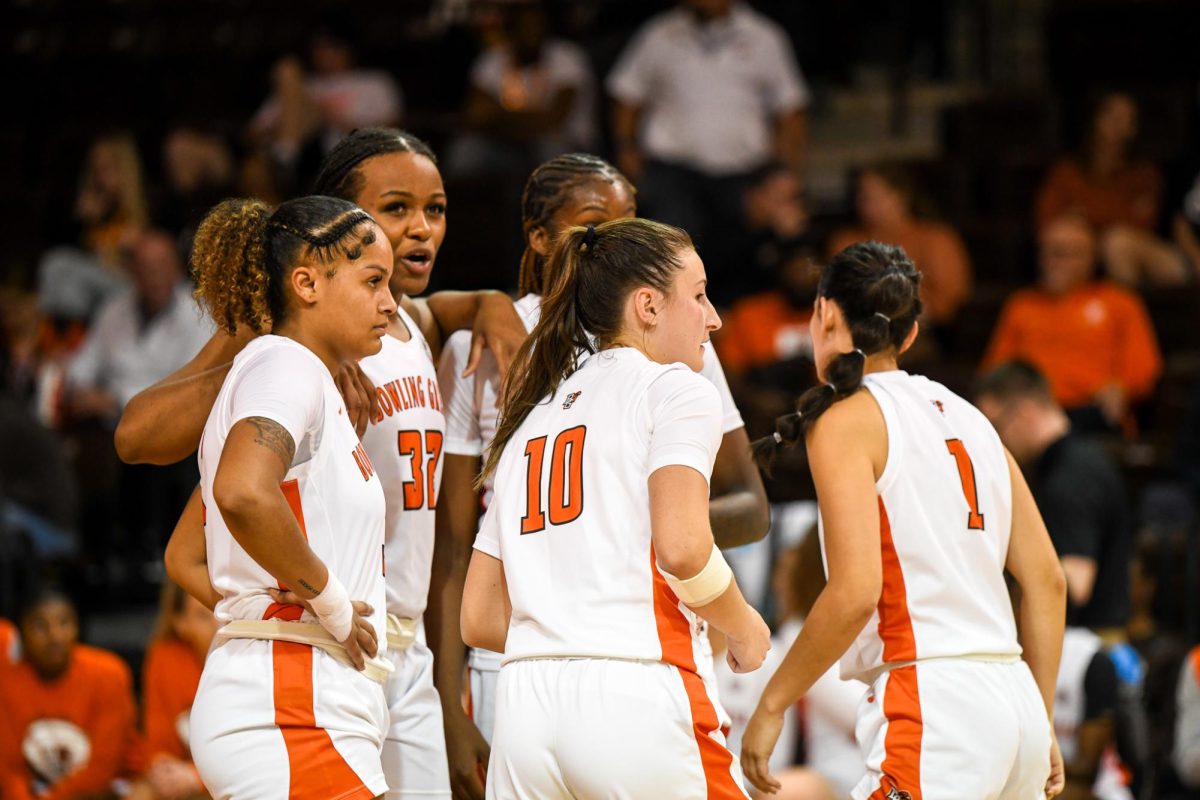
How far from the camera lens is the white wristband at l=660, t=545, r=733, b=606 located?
2.85 meters

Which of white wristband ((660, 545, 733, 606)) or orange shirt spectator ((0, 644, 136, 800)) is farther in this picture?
orange shirt spectator ((0, 644, 136, 800))

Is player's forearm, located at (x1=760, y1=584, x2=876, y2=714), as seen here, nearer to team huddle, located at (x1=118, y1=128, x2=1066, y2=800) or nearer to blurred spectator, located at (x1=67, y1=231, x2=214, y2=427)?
team huddle, located at (x1=118, y1=128, x2=1066, y2=800)

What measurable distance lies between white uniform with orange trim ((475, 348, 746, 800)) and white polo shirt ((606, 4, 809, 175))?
6.53m

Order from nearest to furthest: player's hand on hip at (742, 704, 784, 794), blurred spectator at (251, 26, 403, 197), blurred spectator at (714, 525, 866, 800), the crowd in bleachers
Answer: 1. player's hand on hip at (742, 704, 784, 794)
2. blurred spectator at (714, 525, 866, 800)
3. the crowd in bleachers
4. blurred spectator at (251, 26, 403, 197)

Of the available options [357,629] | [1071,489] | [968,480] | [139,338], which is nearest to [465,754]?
[357,629]

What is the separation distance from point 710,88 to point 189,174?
309cm

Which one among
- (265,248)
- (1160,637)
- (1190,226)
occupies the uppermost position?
(265,248)

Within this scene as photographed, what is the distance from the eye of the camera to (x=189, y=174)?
10.0 metres

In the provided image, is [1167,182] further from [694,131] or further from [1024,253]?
[694,131]

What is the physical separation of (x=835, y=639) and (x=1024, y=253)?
6.76 m

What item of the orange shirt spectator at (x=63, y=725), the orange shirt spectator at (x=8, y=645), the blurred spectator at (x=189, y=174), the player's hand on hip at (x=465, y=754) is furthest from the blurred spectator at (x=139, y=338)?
the player's hand on hip at (x=465, y=754)

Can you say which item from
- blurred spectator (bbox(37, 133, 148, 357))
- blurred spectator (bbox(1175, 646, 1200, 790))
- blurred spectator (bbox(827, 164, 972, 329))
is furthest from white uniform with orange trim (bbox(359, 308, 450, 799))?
blurred spectator (bbox(37, 133, 148, 357))

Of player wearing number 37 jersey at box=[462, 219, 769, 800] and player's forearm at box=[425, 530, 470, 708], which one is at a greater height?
player wearing number 37 jersey at box=[462, 219, 769, 800]

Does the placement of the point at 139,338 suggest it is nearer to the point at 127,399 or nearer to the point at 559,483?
the point at 127,399
